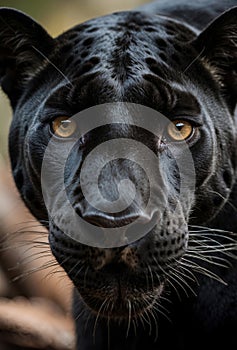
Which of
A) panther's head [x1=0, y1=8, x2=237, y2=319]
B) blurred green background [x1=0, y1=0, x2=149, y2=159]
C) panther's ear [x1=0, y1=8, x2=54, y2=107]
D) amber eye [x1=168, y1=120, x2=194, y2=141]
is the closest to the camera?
panther's head [x1=0, y1=8, x2=237, y2=319]

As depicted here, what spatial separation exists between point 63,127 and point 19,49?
0.55m

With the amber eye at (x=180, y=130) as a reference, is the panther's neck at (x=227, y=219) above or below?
below

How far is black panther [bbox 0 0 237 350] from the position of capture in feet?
8.35

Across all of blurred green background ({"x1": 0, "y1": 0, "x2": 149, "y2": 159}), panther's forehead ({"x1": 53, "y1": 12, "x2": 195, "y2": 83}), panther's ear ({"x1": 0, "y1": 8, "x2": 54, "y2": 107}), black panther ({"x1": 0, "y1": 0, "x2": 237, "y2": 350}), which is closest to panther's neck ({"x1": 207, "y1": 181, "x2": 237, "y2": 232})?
black panther ({"x1": 0, "y1": 0, "x2": 237, "y2": 350})

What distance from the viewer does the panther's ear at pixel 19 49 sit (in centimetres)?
312

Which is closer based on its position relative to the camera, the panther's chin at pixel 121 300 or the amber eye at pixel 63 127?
the panther's chin at pixel 121 300

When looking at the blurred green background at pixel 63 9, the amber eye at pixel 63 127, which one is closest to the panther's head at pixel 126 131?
the amber eye at pixel 63 127

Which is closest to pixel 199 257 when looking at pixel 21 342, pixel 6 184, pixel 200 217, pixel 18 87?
pixel 200 217

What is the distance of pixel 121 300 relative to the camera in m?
2.59

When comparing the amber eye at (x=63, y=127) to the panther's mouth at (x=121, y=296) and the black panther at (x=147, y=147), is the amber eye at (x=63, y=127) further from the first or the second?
the panther's mouth at (x=121, y=296)

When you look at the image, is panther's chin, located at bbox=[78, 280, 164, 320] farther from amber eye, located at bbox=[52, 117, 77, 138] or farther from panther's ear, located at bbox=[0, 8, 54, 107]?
panther's ear, located at bbox=[0, 8, 54, 107]

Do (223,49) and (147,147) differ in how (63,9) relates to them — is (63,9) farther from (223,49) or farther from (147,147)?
(147,147)

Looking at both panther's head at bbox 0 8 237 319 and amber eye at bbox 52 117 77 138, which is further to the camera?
amber eye at bbox 52 117 77 138

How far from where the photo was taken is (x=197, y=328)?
317cm
